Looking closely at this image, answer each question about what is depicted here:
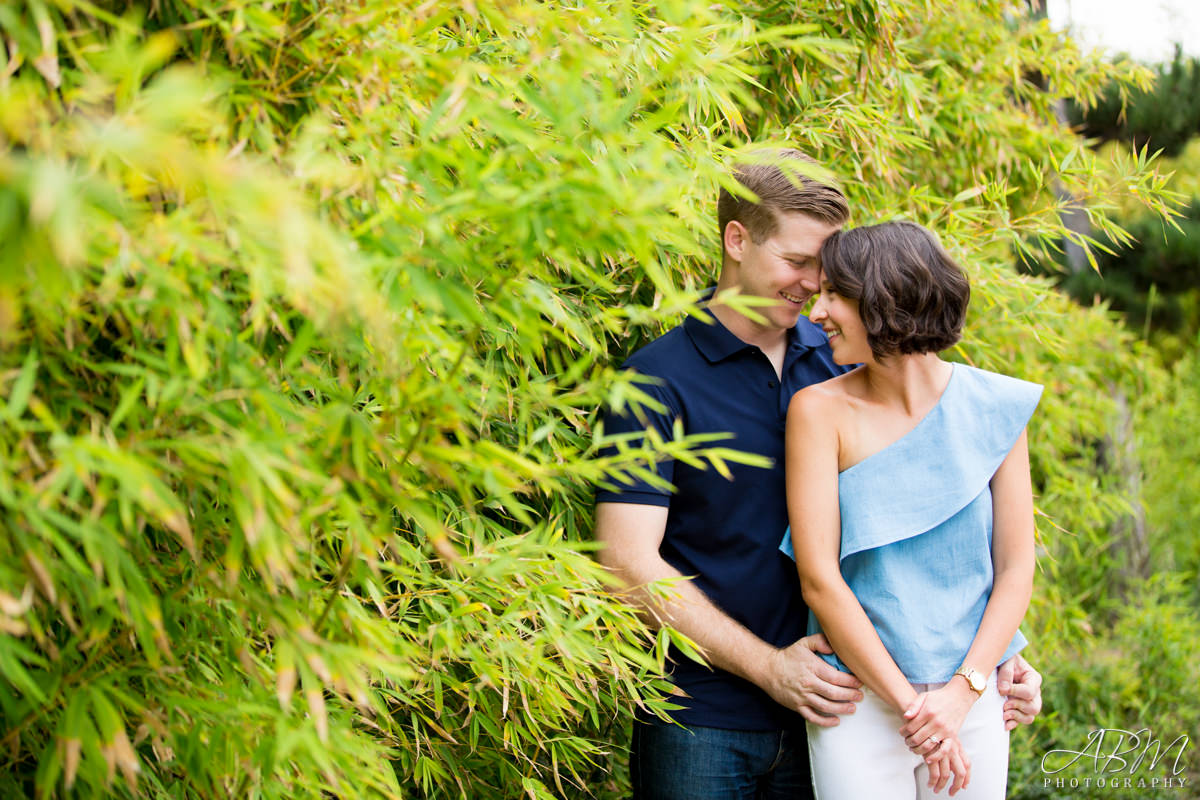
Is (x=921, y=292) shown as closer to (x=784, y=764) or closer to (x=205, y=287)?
(x=784, y=764)

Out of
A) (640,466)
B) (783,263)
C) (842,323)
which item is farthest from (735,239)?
(640,466)

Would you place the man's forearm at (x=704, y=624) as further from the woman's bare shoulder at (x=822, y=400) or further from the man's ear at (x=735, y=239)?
the man's ear at (x=735, y=239)

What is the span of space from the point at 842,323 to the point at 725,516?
18.2 inches

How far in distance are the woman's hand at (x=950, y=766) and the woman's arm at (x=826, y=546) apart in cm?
12

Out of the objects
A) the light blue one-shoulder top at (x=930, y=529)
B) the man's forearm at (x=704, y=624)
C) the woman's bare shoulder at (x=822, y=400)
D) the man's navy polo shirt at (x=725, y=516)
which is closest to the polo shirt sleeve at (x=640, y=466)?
the man's navy polo shirt at (x=725, y=516)

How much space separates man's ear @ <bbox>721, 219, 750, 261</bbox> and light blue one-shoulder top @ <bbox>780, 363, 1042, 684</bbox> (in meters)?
0.54

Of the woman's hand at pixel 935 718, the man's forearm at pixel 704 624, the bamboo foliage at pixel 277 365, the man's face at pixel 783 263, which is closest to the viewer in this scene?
the bamboo foliage at pixel 277 365

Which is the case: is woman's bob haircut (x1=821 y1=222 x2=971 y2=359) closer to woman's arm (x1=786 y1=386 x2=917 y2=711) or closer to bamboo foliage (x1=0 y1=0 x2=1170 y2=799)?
woman's arm (x1=786 y1=386 x2=917 y2=711)

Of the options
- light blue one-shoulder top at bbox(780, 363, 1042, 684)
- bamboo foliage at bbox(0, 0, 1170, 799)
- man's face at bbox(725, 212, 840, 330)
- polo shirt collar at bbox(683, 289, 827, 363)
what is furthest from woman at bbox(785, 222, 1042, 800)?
bamboo foliage at bbox(0, 0, 1170, 799)

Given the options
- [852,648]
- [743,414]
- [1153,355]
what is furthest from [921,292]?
[1153,355]

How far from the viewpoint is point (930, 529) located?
6.02 feet

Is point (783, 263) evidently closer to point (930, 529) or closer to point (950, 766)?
point (930, 529)

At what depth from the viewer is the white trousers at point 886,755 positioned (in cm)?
184

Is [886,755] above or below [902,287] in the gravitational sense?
below
